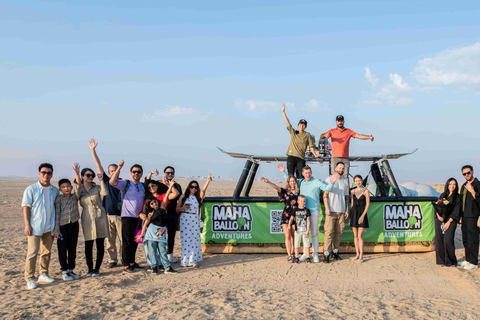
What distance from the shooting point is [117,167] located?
21.6ft

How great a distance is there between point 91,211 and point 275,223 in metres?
3.83

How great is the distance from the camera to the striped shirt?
20.3 ft

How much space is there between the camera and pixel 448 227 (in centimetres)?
713

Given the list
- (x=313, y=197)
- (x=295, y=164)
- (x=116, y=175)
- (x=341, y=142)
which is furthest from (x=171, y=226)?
(x=341, y=142)

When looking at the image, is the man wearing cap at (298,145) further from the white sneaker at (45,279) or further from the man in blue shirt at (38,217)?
the white sneaker at (45,279)

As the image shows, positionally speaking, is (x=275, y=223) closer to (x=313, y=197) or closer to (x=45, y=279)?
(x=313, y=197)

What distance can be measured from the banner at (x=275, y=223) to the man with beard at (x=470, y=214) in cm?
140

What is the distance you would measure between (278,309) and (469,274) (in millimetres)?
3783

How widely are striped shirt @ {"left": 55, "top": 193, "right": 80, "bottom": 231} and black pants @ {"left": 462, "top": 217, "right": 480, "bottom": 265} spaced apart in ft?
22.4

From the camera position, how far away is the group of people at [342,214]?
7.00 meters

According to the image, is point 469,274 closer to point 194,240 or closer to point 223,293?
point 223,293

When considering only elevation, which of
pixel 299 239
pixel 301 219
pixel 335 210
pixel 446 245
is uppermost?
pixel 335 210

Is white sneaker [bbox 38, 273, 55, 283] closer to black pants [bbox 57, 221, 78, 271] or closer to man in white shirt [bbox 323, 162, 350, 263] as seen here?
black pants [bbox 57, 221, 78, 271]

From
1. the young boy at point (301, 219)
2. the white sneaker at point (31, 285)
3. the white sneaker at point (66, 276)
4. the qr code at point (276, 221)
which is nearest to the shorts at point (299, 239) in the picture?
the young boy at point (301, 219)
